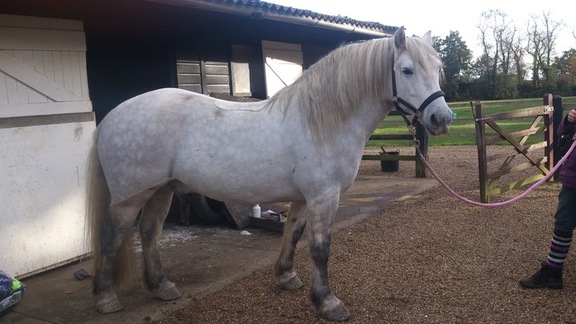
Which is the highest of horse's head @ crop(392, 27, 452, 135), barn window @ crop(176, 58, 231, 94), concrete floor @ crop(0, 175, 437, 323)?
barn window @ crop(176, 58, 231, 94)

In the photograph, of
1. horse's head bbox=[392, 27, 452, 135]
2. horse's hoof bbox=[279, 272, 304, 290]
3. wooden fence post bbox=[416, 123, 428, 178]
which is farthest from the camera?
wooden fence post bbox=[416, 123, 428, 178]

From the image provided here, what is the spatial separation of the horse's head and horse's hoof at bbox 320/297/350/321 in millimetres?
1309

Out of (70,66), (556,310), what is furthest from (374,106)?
(70,66)

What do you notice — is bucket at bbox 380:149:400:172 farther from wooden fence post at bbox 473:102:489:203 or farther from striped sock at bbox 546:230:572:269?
striped sock at bbox 546:230:572:269

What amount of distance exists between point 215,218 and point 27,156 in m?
2.28

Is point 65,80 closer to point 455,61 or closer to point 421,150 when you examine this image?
point 421,150

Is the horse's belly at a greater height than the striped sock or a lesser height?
greater

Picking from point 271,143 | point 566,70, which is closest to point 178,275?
point 271,143

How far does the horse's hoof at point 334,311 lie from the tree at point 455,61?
29.2 m

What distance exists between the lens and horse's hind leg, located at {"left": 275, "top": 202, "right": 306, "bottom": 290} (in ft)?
11.6

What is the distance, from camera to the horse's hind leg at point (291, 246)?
3.54 meters

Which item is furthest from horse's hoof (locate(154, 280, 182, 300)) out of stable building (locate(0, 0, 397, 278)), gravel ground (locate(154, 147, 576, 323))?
stable building (locate(0, 0, 397, 278))

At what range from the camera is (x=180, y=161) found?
315 cm

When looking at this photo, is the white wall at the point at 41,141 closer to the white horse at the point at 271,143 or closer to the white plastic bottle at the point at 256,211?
the white horse at the point at 271,143
